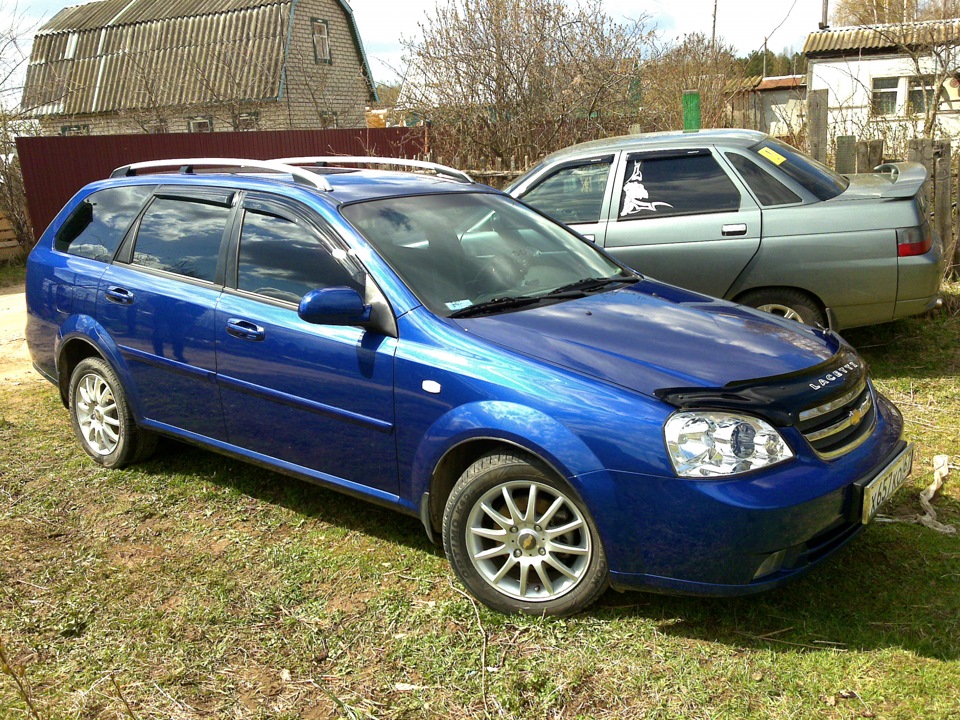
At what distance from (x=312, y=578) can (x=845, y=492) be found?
2209 mm

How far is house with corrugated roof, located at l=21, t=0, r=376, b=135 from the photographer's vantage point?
97.7 ft

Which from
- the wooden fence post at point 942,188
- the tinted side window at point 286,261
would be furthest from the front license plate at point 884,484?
the wooden fence post at point 942,188

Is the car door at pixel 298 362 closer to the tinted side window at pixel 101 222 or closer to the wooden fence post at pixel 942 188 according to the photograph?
the tinted side window at pixel 101 222

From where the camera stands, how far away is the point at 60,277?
520 centimetres

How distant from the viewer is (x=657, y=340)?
3553 millimetres

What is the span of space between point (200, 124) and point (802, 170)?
2799cm

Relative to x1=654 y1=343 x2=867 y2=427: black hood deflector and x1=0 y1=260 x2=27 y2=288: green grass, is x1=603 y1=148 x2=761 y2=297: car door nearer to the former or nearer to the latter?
x1=654 y1=343 x2=867 y2=427: black hood deflector

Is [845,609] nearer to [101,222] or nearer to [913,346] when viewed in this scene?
[913,346]

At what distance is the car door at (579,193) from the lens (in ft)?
22.6

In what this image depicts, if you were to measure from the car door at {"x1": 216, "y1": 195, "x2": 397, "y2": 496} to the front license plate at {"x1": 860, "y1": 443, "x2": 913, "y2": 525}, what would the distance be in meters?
1.84

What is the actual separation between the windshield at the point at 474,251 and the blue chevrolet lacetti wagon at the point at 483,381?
14 millimetres

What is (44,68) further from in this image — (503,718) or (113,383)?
(503,718)

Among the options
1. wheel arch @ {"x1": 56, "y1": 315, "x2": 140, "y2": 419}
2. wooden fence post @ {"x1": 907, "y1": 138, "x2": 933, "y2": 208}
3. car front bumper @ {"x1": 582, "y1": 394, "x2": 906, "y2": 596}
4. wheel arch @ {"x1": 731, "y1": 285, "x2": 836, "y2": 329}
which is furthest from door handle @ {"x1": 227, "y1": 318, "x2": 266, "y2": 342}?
wooden fence post @ {"x1": 907, "y1": 138, "x2": 933, "y2": 208}

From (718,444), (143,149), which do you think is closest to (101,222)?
(718,444)
